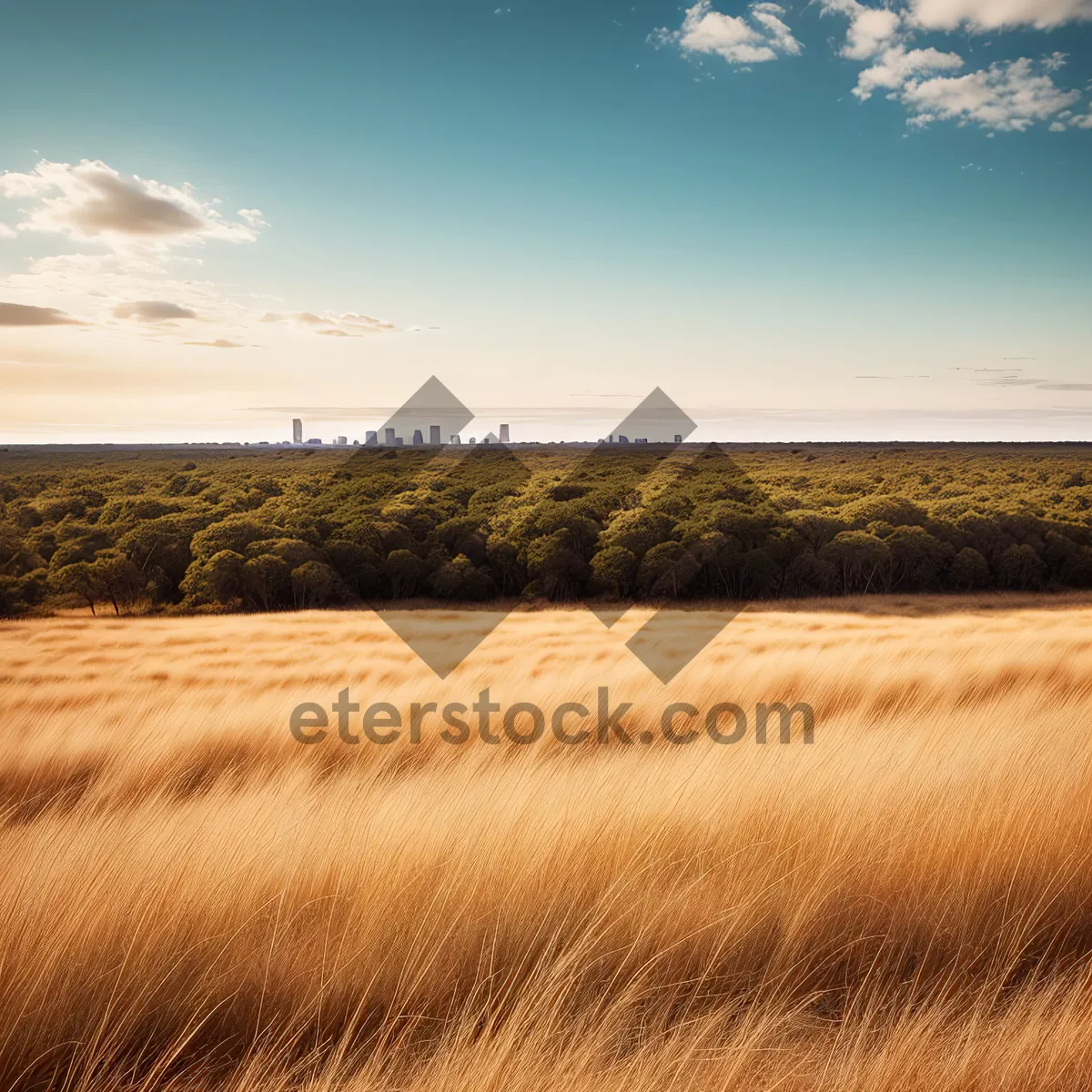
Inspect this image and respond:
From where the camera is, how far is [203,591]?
3025 centimetres

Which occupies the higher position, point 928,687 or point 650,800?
point 650,800

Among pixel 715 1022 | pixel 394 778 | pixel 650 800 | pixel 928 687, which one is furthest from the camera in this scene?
pixel 928 687

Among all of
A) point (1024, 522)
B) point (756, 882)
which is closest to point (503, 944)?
point (756, 882)

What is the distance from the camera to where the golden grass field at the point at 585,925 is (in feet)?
6.94

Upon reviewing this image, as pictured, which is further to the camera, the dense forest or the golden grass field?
the dense forest

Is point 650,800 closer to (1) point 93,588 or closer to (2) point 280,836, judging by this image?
(2) point 280,836

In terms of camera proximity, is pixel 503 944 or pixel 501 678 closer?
pixel 503 944

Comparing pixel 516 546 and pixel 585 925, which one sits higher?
pixel 585 925

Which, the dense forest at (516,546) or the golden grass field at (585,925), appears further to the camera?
the dense forest at (516,546)

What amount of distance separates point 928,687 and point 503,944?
21.1 ft

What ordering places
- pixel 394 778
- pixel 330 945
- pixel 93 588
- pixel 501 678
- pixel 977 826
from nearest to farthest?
pixel 330 945 < pixel 977 826 < pixel 394 778 < pixel 501 678 < pixel 93 588

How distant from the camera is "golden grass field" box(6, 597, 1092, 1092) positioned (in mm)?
2115

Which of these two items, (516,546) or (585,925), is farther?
(516,546)

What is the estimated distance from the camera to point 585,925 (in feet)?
9.07
